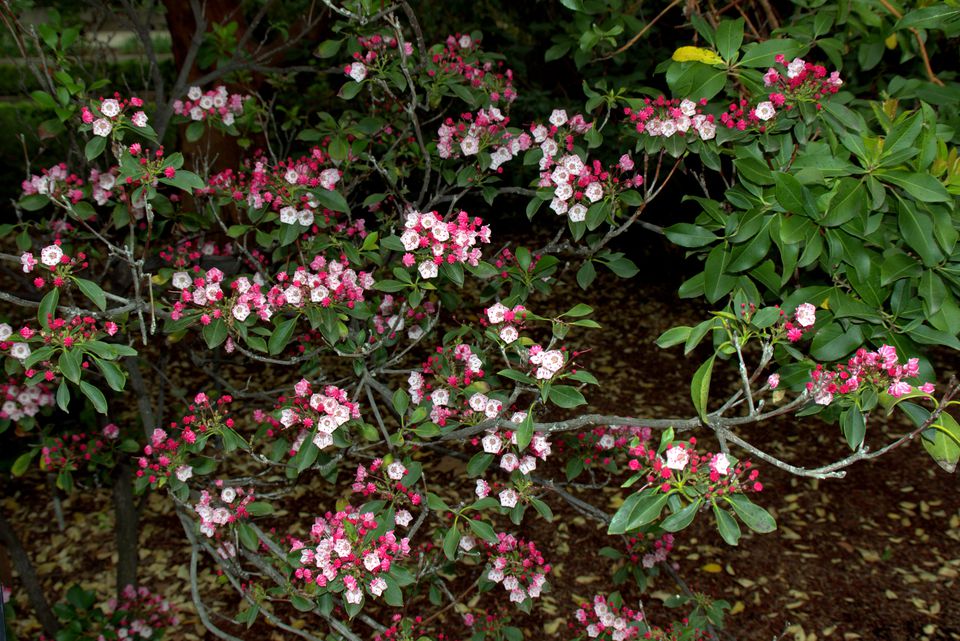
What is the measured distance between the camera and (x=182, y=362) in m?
4.99

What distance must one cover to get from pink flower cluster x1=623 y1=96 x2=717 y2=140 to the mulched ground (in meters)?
1.72

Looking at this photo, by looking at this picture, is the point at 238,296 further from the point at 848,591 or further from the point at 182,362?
the point at 182,362

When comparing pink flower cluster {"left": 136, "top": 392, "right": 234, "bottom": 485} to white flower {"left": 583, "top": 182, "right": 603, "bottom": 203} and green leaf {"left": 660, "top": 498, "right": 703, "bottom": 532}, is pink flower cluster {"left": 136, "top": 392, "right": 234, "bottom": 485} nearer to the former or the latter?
white flower {"left": 583, "top": 182, "right": 603, "bottom": 203}

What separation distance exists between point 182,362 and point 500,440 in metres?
3.53

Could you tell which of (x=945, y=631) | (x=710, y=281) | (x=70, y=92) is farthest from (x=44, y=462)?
(x=945, y=631)

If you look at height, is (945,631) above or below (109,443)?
below

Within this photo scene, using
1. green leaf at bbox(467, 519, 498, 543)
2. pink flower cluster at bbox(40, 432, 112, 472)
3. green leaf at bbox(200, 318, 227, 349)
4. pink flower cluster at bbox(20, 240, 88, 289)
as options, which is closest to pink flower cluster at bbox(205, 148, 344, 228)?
green leaf at bbox(200, 318, 227, 349)

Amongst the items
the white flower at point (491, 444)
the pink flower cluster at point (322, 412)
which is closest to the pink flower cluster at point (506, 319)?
the white flower at point (491, 444)

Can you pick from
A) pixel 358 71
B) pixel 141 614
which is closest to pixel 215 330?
pixel 358 71

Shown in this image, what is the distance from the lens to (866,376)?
4.99 ft

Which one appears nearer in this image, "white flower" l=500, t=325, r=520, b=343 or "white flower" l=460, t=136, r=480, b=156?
"white flower" l=500, t=325, r=520, b=343

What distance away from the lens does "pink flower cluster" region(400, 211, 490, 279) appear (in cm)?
177

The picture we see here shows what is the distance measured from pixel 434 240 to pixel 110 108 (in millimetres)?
792

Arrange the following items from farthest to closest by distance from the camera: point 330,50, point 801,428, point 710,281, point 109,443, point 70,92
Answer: point 801,428
point 109,443
point 330,50
point 70,92
point 710,281
